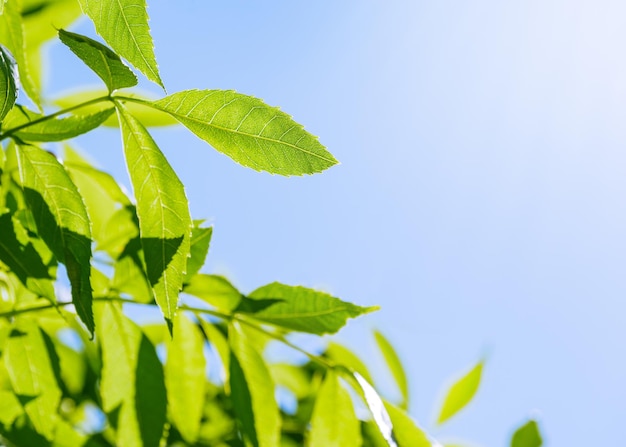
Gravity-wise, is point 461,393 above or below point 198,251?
below

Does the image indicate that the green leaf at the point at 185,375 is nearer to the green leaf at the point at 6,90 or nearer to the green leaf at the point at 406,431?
the green leaf at the point at 406,431

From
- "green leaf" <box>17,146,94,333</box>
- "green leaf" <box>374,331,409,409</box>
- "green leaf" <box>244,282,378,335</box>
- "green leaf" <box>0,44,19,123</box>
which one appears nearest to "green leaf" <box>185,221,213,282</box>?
"green leaf" <box>244,282,378,335</box>

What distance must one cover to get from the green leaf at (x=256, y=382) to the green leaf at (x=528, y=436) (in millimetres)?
750

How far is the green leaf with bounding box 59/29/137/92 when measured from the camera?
82 centimetres

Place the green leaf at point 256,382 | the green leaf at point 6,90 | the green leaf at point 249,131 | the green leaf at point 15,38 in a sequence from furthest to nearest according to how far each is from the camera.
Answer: the green leaf at point 256,382
the green leaf at point 15,38
the green leaf at point 249,131
the green leaf at point 6,90

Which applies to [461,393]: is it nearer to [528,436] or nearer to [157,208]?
[528,436]

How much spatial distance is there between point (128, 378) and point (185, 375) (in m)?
0.18

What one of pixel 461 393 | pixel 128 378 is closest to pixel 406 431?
pixel 128 378

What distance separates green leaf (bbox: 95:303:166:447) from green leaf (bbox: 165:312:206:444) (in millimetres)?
126

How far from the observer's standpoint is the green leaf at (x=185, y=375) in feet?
4.92

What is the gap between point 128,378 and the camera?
53.7 inches

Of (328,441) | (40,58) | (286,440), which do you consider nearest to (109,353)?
(328,441)

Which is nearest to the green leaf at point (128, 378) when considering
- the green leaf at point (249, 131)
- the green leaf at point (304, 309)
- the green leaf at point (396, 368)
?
the green leaf at point (304, 309)

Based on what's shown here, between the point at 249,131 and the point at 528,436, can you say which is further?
the point at 528,436
